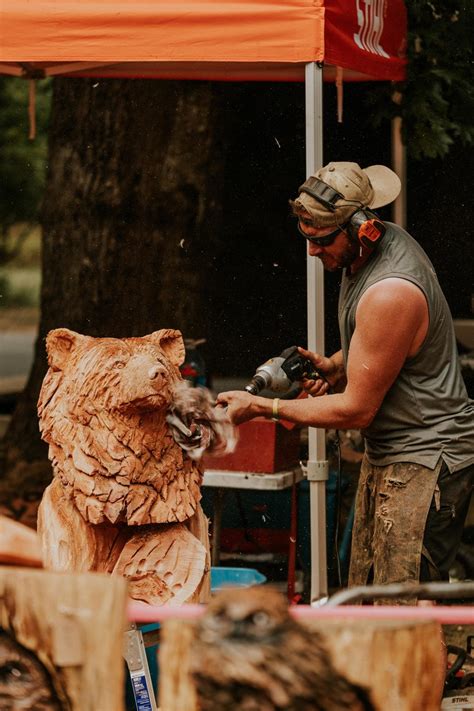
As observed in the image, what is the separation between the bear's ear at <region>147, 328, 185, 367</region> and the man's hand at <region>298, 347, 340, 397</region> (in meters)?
0.67

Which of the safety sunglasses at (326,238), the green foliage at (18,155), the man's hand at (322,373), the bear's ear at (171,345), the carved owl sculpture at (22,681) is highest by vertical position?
the green foliage at (18,155)

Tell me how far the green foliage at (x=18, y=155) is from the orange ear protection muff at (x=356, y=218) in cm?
1050

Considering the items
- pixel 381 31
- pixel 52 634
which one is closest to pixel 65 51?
pixel 381 31

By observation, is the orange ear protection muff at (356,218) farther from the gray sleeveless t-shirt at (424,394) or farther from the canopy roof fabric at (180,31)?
the canopy roof fabric at (180,31)

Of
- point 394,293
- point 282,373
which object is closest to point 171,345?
point 282,373

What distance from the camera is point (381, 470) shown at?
3756 mm

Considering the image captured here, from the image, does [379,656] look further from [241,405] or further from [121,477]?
[241,405]

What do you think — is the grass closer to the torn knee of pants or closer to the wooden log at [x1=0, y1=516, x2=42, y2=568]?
the torn knee of pants

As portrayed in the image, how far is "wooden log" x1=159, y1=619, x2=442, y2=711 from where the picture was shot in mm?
1816

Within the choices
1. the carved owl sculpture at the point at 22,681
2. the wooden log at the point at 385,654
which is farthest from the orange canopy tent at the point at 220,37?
the wooden log at the point at 385,654

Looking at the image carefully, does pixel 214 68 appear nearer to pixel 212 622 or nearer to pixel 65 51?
pixel 65 51

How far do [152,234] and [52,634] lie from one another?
16.7ft

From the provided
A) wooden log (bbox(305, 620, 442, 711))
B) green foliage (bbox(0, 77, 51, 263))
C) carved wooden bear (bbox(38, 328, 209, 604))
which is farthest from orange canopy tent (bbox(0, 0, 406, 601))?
green foliage (bbox(0, 77, 51, 263))

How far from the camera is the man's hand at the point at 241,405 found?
358cm
